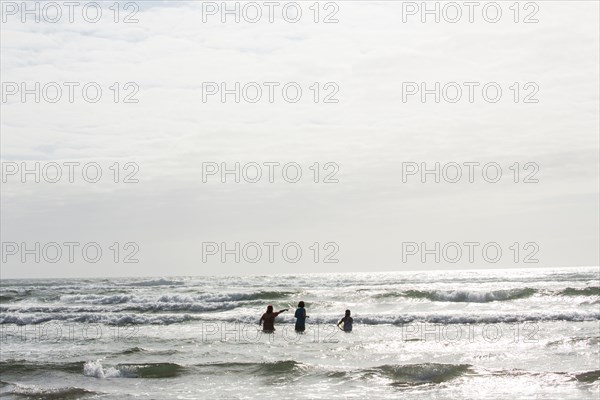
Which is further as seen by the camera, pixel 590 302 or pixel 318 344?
pixel 590 302

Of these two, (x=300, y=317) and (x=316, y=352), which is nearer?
(x=316, y=352)

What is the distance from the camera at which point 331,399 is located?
1509cm

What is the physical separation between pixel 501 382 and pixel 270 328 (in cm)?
871

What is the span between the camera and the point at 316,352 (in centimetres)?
2172

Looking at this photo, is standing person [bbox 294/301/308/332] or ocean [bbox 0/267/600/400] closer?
ocean [bbox 0/267/600/400]

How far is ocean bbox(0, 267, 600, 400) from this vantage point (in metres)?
16.1

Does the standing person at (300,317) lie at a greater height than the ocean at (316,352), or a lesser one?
greater

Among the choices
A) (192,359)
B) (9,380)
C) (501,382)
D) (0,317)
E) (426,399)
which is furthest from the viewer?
(0,317)

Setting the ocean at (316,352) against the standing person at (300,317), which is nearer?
the ocean at (316,352)

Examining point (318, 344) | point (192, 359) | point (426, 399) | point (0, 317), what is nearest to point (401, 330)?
point (318, 344)

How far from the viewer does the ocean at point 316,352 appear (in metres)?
16.1

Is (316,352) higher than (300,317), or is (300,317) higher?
(300,317)

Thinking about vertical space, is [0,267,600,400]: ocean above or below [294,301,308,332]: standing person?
below

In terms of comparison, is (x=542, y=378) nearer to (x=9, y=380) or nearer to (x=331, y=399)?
(x=331, y=399)
